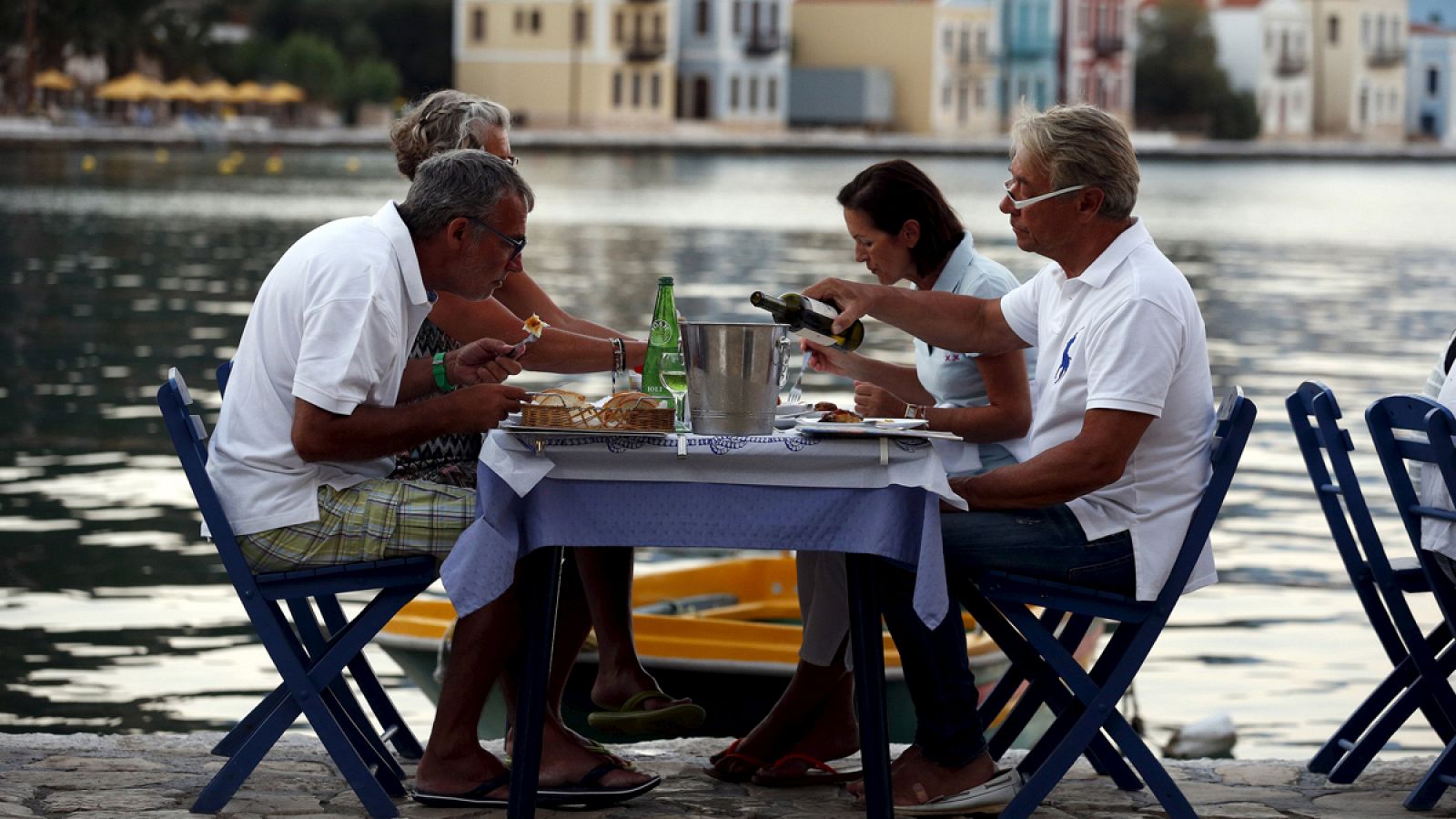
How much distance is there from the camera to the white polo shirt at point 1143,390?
3.14m

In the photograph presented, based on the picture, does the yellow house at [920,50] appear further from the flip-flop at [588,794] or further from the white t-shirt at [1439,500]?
the flip-flop at [588,794]

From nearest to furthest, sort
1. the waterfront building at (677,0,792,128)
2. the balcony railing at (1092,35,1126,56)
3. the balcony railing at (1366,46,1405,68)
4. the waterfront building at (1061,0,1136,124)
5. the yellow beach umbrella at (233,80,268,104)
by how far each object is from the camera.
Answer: the yellow beach umbrella at (233,80,268,104) → the waterfront building at (677,0,792,128) → the waterfront building at (1061,0,1136,124) → the balcony railing at (1092,35,1126,56) → the balcony railing at (1366,46,1405,68)

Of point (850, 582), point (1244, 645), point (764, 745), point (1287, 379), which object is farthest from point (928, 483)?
point (1287, 379)

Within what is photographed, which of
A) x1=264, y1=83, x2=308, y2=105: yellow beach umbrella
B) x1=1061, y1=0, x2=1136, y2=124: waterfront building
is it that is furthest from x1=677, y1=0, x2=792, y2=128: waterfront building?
x1=264, y1=83, x2=308, y2=105: yellow beach umbrella

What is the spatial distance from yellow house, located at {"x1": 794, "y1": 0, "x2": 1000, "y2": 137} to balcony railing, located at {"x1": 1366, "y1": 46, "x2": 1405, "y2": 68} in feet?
84.1

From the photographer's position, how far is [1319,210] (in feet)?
150

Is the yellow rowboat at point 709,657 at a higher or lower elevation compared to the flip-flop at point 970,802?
lower

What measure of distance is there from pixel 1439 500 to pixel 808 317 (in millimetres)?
1104

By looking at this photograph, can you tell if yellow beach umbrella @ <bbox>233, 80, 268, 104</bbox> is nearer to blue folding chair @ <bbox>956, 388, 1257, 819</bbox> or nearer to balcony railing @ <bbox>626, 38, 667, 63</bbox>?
balcony railing @ <bbox>626, 38, 667, 63</bbox>

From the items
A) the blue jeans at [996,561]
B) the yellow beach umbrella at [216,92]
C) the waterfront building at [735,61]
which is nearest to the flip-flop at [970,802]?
the blue jeans at [996,561]

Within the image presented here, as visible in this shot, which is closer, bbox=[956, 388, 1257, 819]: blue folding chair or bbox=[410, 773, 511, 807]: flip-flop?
bbox=[956, 388, 1257, 819]: blue folding chair

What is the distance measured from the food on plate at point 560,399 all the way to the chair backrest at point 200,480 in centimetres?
55

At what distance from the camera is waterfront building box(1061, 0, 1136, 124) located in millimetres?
81562

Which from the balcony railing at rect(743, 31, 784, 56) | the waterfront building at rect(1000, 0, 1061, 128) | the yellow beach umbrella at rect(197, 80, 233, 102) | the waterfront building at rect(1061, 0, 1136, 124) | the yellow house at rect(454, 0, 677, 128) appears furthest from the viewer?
the waterfront building at rect(1061, 0, 1136, 124)
